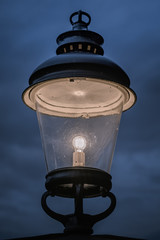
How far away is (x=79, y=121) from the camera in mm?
3051

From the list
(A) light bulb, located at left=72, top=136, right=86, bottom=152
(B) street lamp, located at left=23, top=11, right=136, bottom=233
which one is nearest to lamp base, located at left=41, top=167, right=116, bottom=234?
(B) street lamp, located at left=23, top=11, right=136, bottom=233

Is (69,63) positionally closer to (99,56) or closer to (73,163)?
(99,56)

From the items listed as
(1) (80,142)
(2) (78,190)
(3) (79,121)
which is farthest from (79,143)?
(2) (78,190)

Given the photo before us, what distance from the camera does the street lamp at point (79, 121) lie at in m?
2.89

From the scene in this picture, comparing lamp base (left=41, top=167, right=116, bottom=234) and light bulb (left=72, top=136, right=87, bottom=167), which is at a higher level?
light bulb (left=72, top=136, right=87, bottom=167)

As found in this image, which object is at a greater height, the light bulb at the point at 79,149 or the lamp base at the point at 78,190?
the light bulb at the point at 79,149

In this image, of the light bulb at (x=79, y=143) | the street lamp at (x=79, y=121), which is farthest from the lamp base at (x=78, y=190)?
the light bulb at (x=79, y=143)

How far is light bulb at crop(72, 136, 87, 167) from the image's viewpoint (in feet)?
9.62

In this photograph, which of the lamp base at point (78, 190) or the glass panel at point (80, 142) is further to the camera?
the glass panel at point (80, 142)

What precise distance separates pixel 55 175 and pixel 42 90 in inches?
26.5

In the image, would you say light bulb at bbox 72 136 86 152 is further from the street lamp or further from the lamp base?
the lamp base

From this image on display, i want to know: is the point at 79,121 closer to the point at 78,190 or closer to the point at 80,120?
the point at 80,120

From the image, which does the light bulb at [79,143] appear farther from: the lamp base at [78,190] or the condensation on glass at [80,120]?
the lamp base at [78,190]

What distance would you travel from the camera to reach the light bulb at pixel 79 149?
2934mm
